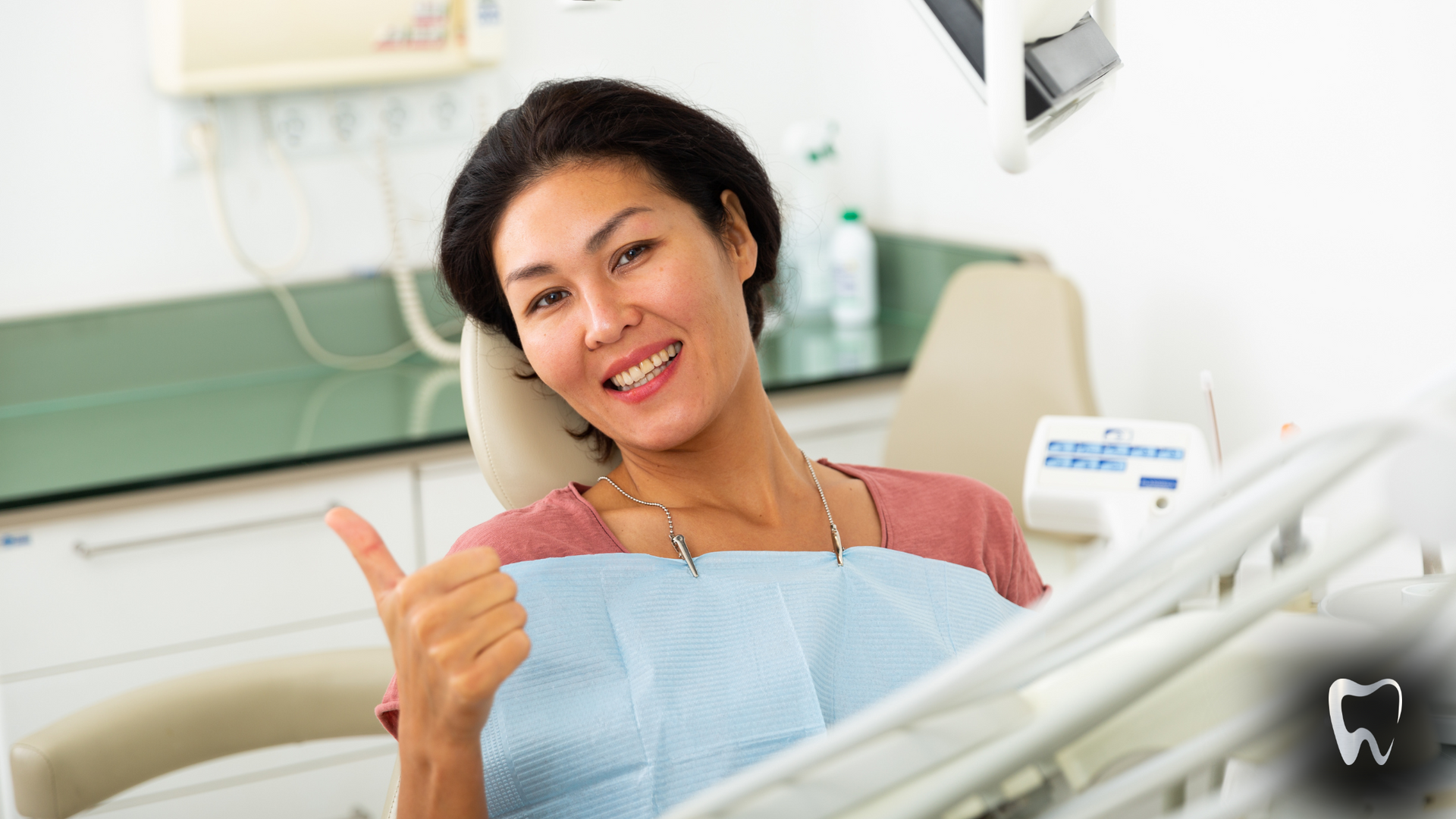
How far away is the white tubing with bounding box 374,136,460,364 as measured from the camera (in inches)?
99.3

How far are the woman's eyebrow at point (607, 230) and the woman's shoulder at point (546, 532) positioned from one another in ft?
0.82

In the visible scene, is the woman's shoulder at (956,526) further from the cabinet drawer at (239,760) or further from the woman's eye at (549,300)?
the cabinet drawer at (239,760)

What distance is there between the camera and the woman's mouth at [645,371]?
1.18 meters

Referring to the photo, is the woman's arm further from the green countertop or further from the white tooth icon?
the green countertop

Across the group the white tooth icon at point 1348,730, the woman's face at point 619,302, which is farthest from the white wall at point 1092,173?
the white tooth icon at point 1348,730

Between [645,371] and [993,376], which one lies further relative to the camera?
[993,376]

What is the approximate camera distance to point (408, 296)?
2523 mm

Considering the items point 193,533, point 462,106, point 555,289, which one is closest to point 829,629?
point 555,289

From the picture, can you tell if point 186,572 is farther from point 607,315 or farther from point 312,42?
point 607,315

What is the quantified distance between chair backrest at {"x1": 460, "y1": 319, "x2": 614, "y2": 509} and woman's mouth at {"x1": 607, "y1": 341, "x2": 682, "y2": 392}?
155 millimetres

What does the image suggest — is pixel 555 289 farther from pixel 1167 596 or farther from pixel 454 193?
pixel 1167 596

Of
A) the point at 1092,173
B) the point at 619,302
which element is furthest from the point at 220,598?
the point at 1092,173

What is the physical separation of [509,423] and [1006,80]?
672 mm

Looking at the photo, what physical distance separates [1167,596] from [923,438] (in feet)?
5.97
